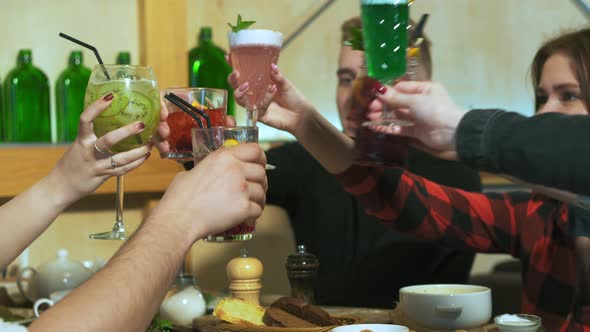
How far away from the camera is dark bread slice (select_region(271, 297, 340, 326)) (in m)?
1.63

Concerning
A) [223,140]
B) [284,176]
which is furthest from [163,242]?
[284,176]

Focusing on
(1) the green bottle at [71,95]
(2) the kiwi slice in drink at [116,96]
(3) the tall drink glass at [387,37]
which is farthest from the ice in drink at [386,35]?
(1) the green bottle at [71,95]

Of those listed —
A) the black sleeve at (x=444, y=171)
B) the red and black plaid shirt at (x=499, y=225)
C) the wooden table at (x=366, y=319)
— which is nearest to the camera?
the wooden table at (x=366, y=319)

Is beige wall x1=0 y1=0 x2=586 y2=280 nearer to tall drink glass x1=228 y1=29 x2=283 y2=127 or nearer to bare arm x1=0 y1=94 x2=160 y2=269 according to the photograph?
bare arm x1=0 y1=94 x2=160 y2=269

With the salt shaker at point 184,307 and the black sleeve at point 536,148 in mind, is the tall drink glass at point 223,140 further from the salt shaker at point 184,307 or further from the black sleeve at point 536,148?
the salt shaker at point 184,307

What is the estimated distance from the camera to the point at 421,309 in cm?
170

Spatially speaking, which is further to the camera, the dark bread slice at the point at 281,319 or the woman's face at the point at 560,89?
the woman's face at the point at 560,89

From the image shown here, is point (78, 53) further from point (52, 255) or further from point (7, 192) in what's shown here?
point (52, 255)

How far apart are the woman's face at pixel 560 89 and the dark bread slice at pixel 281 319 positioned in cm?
92

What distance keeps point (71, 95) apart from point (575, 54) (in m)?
1.64

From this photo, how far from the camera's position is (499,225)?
240cm

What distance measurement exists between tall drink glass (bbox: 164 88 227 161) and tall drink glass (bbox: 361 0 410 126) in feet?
1.28

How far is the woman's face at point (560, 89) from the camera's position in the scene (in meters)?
2.19

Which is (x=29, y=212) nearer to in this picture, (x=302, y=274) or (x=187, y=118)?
(x=187, y=118)
